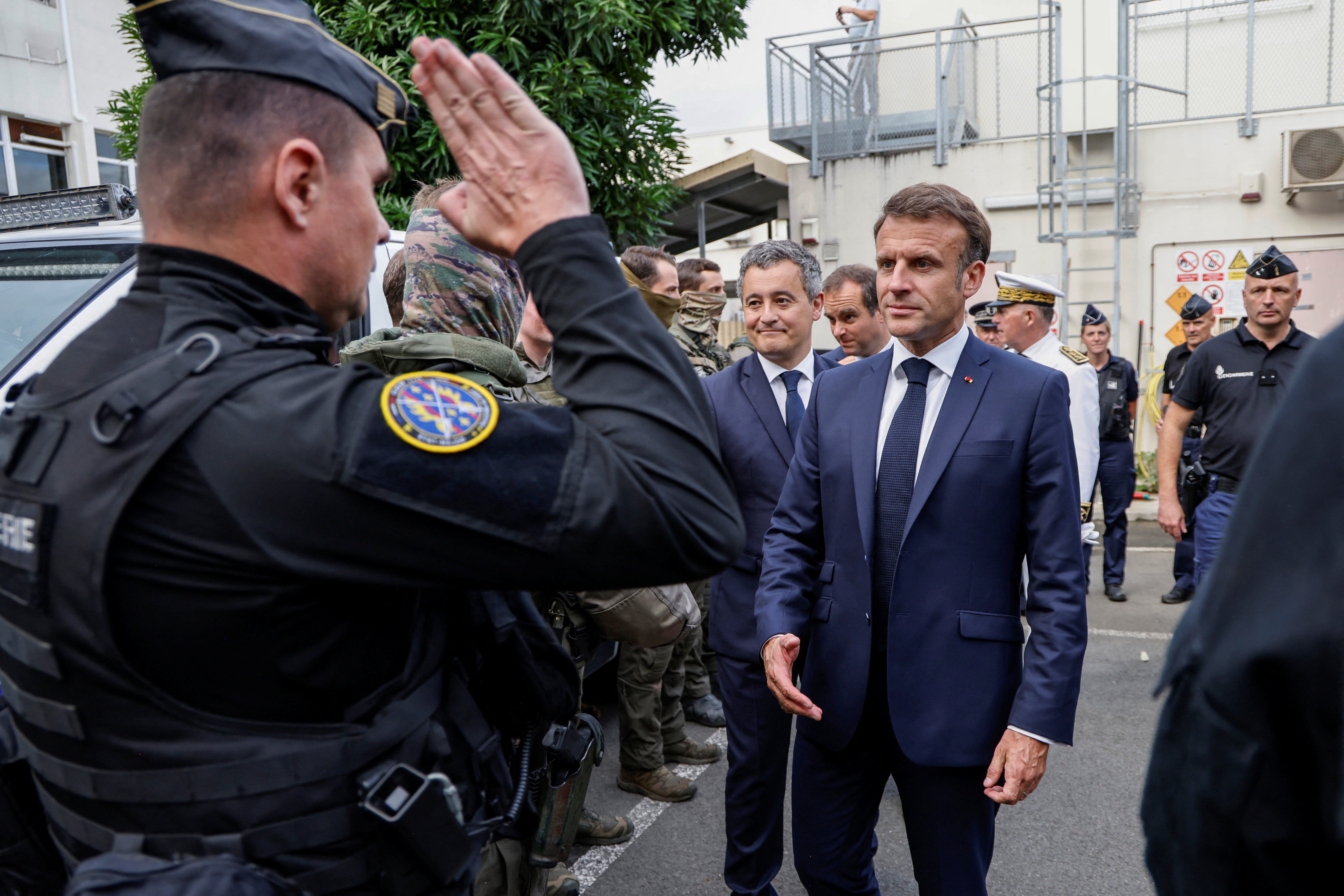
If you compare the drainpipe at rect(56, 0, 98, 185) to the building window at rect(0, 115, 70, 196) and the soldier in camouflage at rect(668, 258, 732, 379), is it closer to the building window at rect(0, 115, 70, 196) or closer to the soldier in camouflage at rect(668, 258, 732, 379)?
the building window at rect(0, 115, 70, 196)

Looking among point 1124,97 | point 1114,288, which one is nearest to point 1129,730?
point 1114,288

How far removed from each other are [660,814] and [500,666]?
9.63 ft

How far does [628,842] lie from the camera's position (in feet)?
12.5

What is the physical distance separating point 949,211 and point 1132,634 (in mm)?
4728

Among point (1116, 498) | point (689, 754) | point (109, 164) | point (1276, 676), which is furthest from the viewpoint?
point (109, 164)

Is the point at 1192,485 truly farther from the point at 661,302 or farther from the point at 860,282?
the point at 661,302

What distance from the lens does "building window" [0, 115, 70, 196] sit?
1388 centimetres

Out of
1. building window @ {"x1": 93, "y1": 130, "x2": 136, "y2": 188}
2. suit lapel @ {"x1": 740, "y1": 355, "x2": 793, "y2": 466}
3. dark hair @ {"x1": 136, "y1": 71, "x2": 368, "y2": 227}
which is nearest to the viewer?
dark hair @ {"x1": 136, "y1": 71, "x2": 368, "y2": 227}

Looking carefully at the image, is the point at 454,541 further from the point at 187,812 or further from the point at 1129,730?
the point at 1129,730

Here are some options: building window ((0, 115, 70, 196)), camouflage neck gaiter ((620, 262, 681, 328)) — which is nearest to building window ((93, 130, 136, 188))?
building window ((0, 115, 70, 196))

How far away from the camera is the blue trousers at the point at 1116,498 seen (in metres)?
7.22

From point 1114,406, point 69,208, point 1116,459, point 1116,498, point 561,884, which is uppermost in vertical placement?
point 69,208

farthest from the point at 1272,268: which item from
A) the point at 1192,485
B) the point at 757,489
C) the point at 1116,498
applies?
the point at 757,489

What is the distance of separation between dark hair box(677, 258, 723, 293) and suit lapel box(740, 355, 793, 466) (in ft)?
10.2
